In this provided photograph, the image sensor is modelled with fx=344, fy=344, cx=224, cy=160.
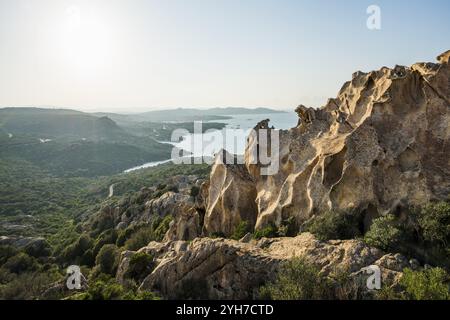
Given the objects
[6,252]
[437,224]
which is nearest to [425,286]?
[437,224]

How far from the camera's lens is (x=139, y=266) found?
2697 cm

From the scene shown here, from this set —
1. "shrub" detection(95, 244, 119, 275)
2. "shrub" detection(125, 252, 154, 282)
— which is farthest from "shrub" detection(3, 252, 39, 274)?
"shrub" detection(125, 252, 154, 282)

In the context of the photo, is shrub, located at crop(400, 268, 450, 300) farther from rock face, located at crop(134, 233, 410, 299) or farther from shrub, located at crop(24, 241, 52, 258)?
shrub, located at crop(24, 241, 52, 258)

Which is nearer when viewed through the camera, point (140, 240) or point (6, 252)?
point (140, 240)

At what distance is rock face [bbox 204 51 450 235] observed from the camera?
1027 inches

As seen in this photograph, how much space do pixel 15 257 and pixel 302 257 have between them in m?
47.2

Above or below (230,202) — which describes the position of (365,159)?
above

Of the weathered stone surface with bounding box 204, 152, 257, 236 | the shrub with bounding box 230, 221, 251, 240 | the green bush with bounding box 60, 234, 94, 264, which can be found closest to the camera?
the shrub with bounding box 230, 221, 251, 240

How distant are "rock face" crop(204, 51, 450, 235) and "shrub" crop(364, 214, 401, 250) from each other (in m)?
2.10

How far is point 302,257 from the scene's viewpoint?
2103cm

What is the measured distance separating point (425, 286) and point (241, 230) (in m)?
19.3

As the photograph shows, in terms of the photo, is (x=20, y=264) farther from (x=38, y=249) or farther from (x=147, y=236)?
(x=147, y=236)
